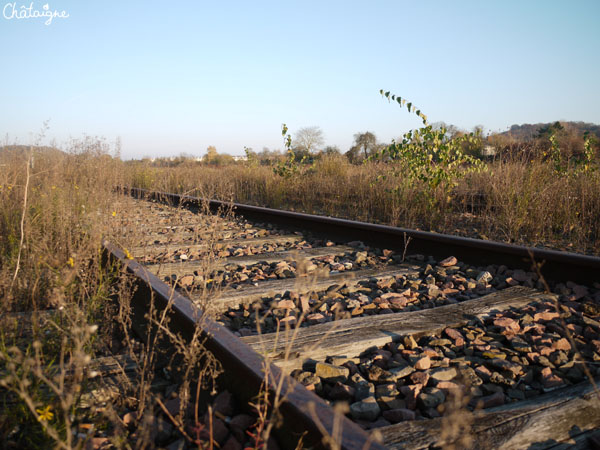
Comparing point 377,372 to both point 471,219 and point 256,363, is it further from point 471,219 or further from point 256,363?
point 471,219

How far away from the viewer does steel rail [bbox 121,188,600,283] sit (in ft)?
9.39

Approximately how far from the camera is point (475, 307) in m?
2.44

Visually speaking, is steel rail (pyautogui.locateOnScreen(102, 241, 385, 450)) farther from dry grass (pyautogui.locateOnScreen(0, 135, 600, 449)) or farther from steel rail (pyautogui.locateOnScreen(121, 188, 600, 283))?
steel rail (pyautogui.locateOnScreen(121, 188, 600, 283))

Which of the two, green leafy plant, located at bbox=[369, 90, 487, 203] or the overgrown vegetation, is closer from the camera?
the overgrown vegetation

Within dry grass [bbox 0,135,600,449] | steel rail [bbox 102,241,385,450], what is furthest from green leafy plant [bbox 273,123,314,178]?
steel rail [bbox 102,241,385,450]

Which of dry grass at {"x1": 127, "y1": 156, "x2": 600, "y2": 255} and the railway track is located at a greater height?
dry grass at {"x1": 127, "y1": 156, "x2": 600, "y2": 255}

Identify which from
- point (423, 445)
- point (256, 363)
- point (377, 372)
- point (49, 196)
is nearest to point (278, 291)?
point (377, 372)

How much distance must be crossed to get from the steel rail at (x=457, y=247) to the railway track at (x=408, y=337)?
0.01 metres

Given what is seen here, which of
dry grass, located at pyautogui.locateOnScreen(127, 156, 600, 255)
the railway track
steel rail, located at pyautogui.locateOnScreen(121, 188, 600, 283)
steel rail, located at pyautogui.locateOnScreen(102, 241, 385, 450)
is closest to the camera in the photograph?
steel rail, located at pyautogui.locateOnScreen(102, 241, 385, 450)

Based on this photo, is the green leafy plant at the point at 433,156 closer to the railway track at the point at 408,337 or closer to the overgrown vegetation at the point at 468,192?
the overgrown vegetation at the point at 468,192

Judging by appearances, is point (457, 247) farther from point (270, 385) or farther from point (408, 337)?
point (270, 385)

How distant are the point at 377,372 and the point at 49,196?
3.82 metres

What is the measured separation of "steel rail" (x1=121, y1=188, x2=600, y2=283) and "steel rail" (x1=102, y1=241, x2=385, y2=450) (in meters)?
1.12

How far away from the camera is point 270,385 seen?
1287 mm
